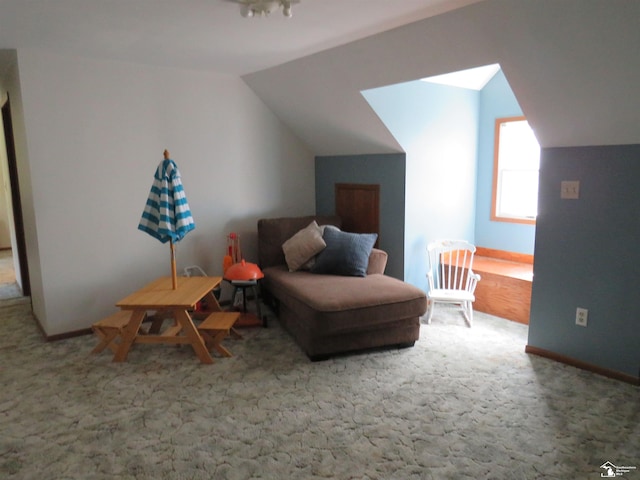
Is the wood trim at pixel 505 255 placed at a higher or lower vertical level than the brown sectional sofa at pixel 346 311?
higher

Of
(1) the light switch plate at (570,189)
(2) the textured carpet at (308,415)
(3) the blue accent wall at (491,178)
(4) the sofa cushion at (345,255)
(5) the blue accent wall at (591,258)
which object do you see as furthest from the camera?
(3) the blue accent wall at (491,178)

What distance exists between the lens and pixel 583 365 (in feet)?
9.78

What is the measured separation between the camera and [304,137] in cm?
479

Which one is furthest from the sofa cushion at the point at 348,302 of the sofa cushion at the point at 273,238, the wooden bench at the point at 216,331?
the sofa cushion at the point at 273,238

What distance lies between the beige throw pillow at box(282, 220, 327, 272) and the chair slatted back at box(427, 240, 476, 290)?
41.4 inches

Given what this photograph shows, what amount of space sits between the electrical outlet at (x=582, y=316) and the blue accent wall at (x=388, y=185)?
154 centimetres

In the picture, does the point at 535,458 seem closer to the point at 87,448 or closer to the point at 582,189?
the point at 582,189

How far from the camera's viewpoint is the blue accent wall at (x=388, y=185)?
413 cm

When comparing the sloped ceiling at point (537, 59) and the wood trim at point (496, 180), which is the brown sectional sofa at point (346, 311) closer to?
the sloped ceiling at point (537, 59)

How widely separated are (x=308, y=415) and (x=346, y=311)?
79 cm

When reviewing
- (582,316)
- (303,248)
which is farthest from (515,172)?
(303,248)

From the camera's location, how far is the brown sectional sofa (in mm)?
3080

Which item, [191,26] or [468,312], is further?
[468,312]

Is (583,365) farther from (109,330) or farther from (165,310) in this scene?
(109,330)
